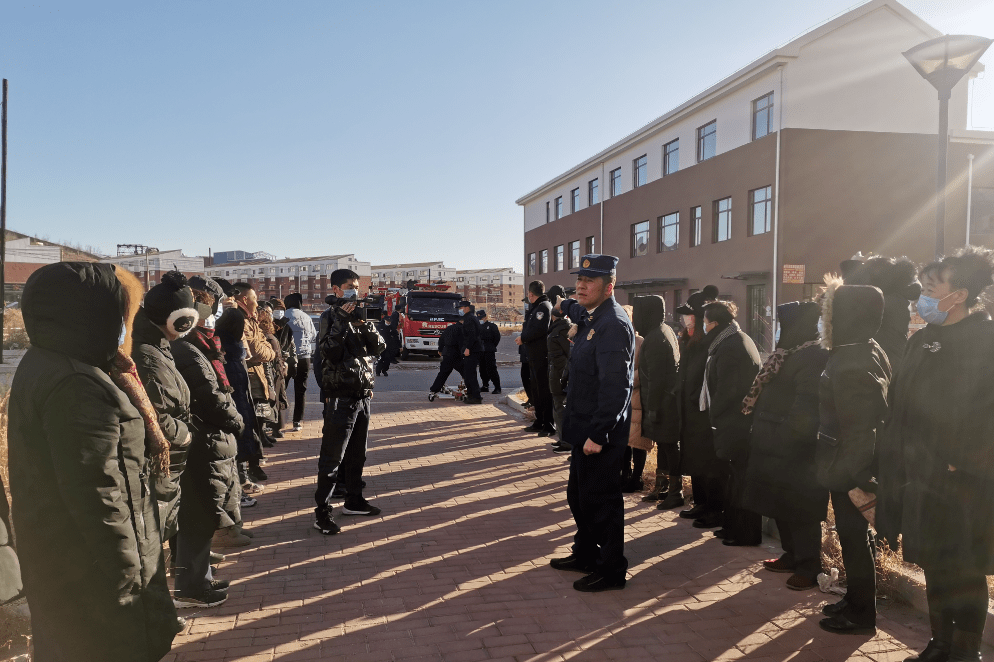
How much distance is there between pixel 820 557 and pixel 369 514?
371 cm

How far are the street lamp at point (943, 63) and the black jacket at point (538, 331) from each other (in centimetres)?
500

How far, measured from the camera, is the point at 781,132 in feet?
77.1

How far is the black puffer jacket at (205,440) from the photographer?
4004 mm

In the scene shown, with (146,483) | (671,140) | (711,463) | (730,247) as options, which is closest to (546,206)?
(671,140)

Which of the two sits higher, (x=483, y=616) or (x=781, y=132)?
(x=781, y=132)

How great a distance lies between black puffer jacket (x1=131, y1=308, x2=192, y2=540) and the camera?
131 inches

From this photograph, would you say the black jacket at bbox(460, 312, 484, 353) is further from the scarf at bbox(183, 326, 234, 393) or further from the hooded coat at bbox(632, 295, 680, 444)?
the scarf at bbox(183, 326, 234, 393)

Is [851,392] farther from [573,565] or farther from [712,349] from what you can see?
[573,565]

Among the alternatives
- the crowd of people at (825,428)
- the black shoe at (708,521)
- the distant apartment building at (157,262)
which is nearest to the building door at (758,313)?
the crowd of people at (825,428)

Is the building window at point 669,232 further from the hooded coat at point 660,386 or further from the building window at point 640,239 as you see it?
the hooded coat at point 660,386

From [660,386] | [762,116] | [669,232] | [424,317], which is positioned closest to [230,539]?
[660,386]

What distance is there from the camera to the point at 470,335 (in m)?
13.2

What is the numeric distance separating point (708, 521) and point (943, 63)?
5.99 metres

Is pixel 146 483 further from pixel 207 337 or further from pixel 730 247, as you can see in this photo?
pixel 730 247
